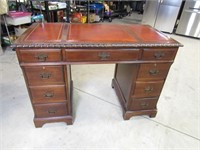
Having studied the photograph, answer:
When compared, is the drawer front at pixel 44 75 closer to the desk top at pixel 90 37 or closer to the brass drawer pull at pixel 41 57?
the brass drawer pull at pixel 41 57

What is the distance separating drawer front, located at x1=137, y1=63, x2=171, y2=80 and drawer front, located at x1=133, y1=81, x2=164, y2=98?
0.05 m

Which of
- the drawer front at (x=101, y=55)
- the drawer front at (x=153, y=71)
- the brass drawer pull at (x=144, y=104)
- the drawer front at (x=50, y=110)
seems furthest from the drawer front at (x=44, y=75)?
the brass drawer pull at (x=144, y=104)

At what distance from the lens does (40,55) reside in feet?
3.42

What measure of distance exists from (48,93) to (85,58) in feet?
1.44

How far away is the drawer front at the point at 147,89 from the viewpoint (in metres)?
1.36

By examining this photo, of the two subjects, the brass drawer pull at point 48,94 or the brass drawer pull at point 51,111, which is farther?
the brass drawer pull at point 51,111

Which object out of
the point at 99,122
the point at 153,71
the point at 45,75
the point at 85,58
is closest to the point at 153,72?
the point at 153,71

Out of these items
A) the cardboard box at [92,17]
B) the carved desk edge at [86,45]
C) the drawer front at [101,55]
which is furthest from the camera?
the cardboard box at [92,17]

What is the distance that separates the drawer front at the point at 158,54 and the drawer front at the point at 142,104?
45 cm

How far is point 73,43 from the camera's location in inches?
40.8

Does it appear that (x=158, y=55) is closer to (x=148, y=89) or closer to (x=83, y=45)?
(x=148, y=89)

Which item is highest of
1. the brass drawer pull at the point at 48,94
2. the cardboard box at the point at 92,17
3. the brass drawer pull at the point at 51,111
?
the cardboard box at the point at 92,17

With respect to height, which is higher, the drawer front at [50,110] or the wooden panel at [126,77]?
the wooden panel at [126,77]

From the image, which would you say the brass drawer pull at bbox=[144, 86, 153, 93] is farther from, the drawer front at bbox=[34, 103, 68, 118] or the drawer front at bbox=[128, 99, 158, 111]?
the drawer front at bbox=[34, 103, 68, 118]
